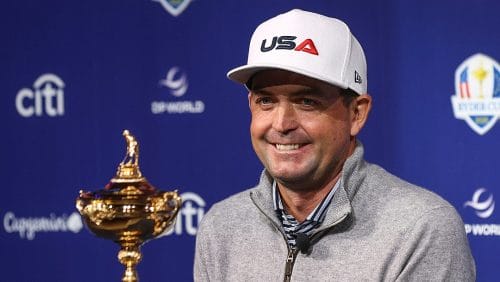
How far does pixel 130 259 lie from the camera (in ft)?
7.23

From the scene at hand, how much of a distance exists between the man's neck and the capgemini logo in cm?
95

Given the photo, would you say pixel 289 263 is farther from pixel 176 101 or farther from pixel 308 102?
pixel 176 101

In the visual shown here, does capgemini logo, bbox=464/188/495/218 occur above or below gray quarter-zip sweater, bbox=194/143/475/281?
below

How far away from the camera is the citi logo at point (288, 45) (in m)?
2.11

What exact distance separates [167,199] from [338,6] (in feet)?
3.87

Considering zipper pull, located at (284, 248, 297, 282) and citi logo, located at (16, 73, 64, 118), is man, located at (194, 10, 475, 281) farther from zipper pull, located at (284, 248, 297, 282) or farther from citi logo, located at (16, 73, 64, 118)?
citi logo, located at (16, 73, 64, 118)

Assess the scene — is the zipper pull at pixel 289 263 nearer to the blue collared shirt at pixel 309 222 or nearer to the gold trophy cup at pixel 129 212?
the blue collared shirt at pixel 309 222

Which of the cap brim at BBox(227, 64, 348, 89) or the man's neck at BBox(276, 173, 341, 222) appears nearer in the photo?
the cap brim at BBox(227, 64, 348, 89)

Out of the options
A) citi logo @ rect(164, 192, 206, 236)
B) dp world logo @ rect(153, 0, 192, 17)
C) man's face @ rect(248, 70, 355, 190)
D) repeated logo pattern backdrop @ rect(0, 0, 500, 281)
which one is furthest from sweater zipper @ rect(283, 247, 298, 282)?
dp world logo @ rect(153, 0, 192, 17)

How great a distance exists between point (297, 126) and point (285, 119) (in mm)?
28

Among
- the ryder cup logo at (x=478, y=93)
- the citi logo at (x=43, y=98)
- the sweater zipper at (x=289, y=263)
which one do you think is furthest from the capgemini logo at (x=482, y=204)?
the citi logo at (x=43, y=98)

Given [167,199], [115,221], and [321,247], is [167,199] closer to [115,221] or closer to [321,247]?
[115,221]

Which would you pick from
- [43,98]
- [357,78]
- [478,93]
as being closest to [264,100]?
[357,78]

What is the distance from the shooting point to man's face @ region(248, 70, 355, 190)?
2.13m
